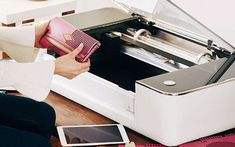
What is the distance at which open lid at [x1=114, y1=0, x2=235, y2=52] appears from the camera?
4.67ft

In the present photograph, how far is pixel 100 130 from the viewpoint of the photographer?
1385 mm

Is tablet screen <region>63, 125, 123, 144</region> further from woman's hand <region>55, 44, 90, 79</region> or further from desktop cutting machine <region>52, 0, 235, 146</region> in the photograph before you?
woman's hand <region>55, 44, 90, 79</region>

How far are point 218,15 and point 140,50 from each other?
0.81 ft

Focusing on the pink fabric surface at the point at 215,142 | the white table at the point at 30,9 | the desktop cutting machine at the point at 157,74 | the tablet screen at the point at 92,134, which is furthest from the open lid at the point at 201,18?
the white table at the point at 30,9

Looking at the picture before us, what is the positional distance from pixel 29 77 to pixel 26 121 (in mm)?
182

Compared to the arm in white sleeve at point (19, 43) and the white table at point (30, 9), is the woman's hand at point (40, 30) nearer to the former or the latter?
the arm in white sleeve at point (19, 43)

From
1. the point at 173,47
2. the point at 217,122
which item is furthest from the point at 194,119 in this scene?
the point at 173,47

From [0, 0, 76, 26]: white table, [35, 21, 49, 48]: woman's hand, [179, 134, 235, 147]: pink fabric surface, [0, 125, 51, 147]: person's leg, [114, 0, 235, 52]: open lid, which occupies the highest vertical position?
[114, 0, 235, 52]: open lid

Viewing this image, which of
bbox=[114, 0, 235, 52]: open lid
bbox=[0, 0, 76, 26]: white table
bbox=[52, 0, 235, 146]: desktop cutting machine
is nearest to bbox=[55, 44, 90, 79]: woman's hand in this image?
bbox=[52, 0, 235, 146]: desktop cutting machine

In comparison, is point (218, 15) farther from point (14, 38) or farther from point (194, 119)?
point (14, 38)

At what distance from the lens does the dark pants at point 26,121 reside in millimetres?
1263

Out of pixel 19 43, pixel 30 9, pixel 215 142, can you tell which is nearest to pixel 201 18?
pixel 215 142

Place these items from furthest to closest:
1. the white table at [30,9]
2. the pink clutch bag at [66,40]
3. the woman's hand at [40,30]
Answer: the white table at [30,9], the woman's hand at [40,30], the pink clutch bag at [66,40]

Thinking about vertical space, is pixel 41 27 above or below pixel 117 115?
above
